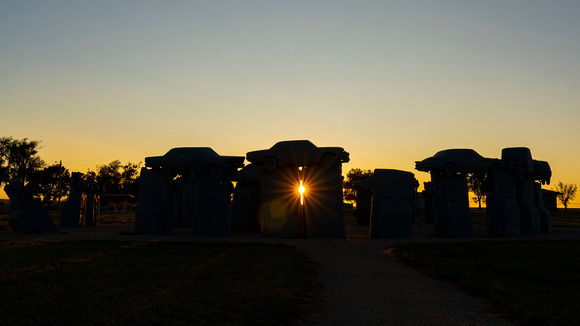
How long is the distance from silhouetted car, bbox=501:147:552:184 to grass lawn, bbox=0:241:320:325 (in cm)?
1713

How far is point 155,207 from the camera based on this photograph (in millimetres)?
28422

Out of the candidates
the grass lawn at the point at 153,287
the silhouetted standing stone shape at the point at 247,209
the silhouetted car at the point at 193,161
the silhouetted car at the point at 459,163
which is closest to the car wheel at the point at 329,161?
the silhouetted car at the point at 193,161

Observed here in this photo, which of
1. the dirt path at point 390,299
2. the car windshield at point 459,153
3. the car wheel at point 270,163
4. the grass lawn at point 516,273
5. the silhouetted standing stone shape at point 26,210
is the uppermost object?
the car windshield at point 459,153

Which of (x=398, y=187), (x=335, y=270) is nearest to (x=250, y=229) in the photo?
(x=398, y=187)

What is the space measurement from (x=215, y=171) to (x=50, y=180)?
238ft

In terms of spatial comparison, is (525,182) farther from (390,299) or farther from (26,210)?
(26,210)

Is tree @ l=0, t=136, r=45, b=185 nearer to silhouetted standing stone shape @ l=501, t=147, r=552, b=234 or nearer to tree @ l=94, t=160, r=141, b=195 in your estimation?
tree @ l=94, t=160, r=141, b=195

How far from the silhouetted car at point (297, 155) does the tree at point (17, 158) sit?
70.2 metres

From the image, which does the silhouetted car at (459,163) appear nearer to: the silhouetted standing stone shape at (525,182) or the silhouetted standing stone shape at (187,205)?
the silhouetted standing stone shape at (525,182)

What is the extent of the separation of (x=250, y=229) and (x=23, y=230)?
43.3ft

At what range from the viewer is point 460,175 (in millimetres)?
26797

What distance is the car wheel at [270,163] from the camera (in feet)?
84.1

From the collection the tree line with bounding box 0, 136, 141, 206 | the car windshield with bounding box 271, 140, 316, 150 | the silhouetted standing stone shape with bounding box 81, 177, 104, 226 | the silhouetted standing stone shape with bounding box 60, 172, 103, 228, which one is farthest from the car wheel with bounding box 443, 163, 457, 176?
the tree line with bounding box 0, 136, 141, 206

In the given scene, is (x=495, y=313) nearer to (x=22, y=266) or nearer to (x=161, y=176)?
(x=22, y=266)
